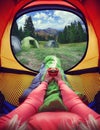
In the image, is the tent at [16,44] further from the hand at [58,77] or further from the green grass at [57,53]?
the hand at [58,77]

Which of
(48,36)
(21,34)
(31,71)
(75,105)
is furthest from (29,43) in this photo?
(75,105)

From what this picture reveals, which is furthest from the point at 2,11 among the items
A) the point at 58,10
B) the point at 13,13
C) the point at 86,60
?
the point at 86,60

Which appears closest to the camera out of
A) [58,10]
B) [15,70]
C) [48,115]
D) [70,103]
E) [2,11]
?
[48,115]

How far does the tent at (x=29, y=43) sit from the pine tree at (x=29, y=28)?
0.16 ft

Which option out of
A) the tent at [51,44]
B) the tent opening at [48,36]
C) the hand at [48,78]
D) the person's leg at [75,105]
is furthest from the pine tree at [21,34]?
the person's leg at [75,105]

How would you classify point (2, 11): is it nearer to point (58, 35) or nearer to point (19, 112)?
point (58, 35)

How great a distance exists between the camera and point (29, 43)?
298 cm

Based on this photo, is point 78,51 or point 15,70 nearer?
point 15,70

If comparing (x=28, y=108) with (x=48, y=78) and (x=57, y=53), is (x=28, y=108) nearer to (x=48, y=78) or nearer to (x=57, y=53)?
(x=48, y=78)

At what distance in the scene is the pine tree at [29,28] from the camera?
290cm

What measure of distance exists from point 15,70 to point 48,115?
1132 mm

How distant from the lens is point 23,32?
2.98 metres

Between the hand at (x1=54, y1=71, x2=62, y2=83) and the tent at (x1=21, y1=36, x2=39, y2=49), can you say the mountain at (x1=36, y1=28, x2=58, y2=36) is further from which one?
the hand at (x1=54, y1=71, x2=62, y2=83)

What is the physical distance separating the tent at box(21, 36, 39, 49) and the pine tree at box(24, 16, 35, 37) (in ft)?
0.16
